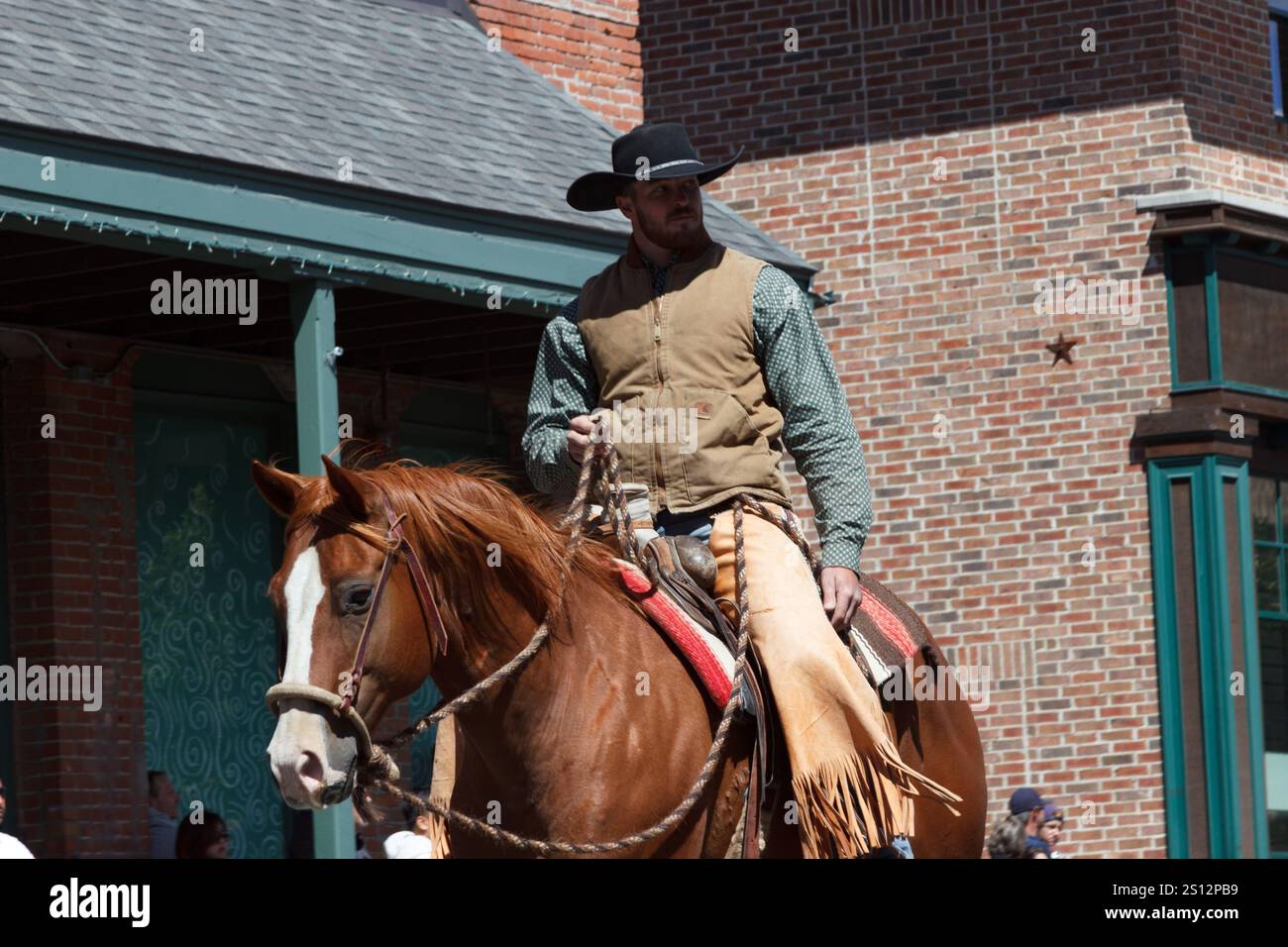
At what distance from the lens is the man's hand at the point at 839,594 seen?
18.8 ft

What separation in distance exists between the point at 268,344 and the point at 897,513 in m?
4.24

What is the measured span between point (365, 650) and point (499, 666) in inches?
18.2

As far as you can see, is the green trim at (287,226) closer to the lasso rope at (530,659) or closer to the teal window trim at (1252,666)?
the lasso rope at (530,659)

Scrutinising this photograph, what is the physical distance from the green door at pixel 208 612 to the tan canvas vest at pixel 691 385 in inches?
258

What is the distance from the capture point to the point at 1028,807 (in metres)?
11.5

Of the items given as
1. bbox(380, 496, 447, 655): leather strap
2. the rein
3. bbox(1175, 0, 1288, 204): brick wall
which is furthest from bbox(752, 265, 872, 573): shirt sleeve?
bbox(1175, 0, 1288, 204): brick wall

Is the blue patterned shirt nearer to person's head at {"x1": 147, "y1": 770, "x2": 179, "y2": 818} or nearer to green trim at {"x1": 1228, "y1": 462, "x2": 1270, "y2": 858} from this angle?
person's head at {"x1": 147, "y1": 770, "x2": 179, "y2": 818}

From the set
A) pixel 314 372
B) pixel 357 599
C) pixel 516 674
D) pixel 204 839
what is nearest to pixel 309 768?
pixel 357 599

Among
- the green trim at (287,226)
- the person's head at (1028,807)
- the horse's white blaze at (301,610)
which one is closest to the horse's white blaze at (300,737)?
the horse's white blaze at (301,610)

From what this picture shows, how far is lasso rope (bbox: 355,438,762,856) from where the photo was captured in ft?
16.2

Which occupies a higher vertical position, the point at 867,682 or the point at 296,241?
the point at 296,241

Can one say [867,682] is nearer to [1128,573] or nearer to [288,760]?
[288,760]

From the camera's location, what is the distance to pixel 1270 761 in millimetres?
14086
